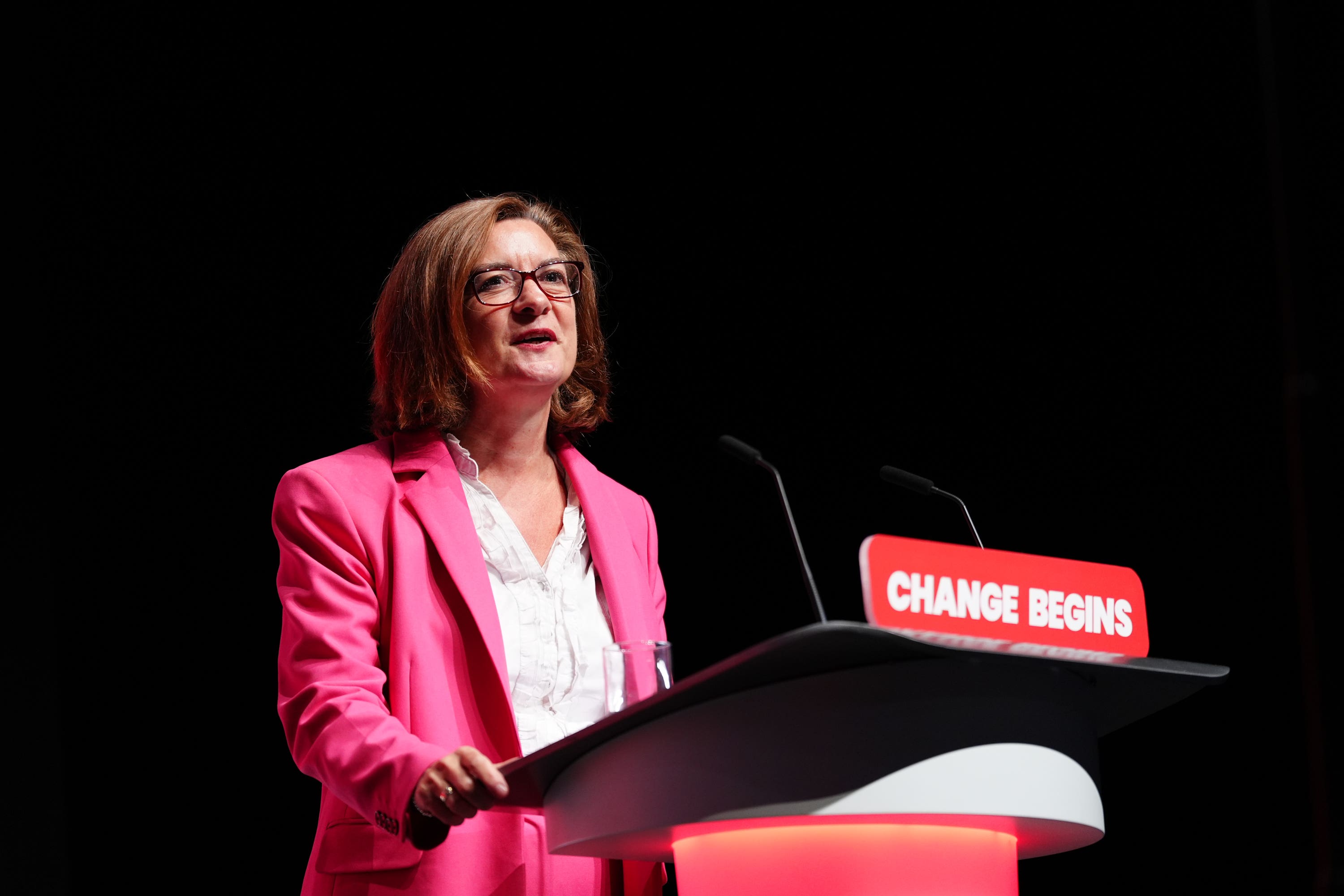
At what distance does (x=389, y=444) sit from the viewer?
7.32 ft

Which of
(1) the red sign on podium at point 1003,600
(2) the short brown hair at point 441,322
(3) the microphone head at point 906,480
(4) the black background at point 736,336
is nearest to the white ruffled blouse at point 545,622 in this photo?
(2) the short brown hair at point 441,322

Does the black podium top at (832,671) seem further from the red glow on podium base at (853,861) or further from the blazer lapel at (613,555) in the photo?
the blazer lapel at (613,555)

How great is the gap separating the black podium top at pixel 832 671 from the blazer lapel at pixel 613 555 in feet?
2.00

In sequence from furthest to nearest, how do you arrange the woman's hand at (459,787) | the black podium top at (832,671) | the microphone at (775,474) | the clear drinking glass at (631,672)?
1. the clear drinking glass at (631,672)
2. the microphone at (775,474)
3. the woman's hand at (459,787)
4. the black podium top at (832,671)

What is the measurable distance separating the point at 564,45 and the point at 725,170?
61 cm

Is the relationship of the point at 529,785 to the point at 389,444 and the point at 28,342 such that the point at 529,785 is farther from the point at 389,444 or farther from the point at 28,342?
the point at 28,342

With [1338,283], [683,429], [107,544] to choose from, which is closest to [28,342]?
[107,544]

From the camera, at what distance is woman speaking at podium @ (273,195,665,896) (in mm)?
1766

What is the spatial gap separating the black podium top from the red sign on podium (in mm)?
18

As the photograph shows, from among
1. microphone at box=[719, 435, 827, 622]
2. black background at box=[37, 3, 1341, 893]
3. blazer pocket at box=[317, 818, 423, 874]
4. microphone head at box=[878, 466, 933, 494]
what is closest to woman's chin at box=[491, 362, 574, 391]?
microphone at box=[719, 435, 827, 622]

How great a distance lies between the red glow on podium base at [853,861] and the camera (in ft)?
4.37

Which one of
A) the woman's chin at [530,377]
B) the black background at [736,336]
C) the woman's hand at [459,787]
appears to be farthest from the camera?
the black background at [736,336]

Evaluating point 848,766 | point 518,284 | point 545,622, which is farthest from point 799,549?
point 518,284

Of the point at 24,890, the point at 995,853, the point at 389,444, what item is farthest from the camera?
the point at 24,890
